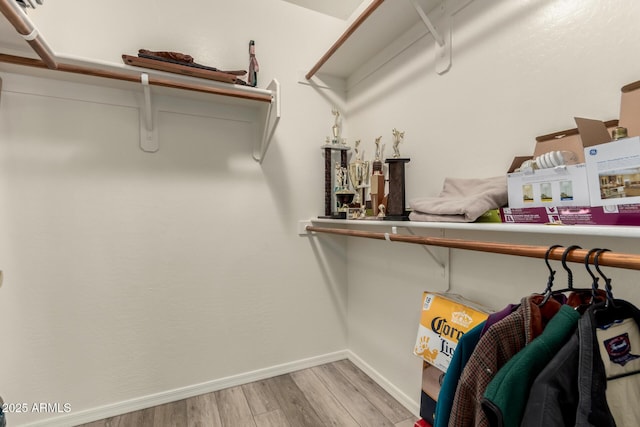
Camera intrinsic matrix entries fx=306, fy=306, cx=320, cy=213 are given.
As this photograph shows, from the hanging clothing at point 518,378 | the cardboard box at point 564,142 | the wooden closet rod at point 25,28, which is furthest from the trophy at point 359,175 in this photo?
the wooden closet rod at point 25,28

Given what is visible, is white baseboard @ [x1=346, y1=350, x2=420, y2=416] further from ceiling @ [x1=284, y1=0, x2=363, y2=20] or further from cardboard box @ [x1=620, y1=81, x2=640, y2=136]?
ceiling @ [x1=284, y1=0, x2=363, y2=20]

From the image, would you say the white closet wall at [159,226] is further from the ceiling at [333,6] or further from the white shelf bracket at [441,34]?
the white shelf bracket at [441,34]

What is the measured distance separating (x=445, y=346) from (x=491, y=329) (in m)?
0.63

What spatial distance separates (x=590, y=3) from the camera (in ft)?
2.94

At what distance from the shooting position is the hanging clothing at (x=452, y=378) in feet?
2.27

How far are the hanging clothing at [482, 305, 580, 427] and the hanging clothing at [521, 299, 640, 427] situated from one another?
2cm

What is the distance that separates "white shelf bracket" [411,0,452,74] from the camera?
4.43ft

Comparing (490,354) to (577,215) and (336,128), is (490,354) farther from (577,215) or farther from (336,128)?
(336,128)

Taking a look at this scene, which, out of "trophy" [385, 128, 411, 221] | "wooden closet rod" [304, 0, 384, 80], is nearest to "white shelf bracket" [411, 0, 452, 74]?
"wooden closet rod" [304, 0, 384, 80]

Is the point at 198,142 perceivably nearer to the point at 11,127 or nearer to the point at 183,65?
the point at 183,65

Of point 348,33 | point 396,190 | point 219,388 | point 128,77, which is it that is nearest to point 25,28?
point 128,77

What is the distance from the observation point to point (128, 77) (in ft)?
4.46

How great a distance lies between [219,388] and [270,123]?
61.1 inches

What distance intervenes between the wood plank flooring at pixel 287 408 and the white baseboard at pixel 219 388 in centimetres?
3
